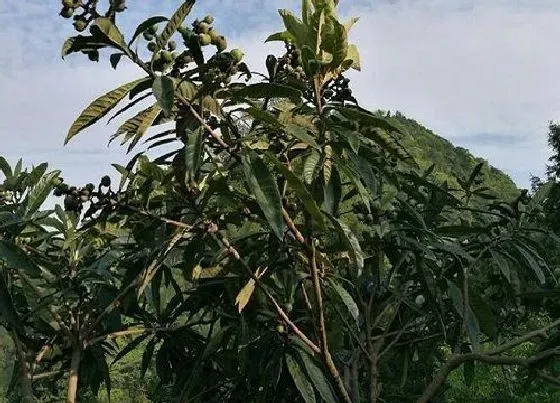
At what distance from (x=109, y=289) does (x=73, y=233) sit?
1.00 ft

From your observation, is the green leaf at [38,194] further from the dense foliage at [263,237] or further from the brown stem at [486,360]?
the brown stem at [486,360]

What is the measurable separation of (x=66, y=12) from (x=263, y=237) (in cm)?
106

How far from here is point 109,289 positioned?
8.13 ft

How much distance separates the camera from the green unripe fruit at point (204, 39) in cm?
156

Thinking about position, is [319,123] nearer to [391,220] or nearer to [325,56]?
[325,56]

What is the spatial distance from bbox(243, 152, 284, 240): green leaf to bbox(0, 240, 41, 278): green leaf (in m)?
0.78

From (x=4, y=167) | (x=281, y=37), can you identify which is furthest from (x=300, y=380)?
(x=4, y=167)

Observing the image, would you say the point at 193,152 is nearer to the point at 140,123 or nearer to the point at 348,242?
the point at 140,123

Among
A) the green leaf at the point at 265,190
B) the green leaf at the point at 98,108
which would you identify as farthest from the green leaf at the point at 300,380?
the green leaf at the point at 98,108

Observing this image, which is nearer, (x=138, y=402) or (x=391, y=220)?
(x=391, y=220)

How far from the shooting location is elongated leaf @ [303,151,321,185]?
1586mm

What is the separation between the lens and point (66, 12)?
143cm

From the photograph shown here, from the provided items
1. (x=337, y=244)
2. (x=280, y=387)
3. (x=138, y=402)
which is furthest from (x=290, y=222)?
(x=138, y=402)

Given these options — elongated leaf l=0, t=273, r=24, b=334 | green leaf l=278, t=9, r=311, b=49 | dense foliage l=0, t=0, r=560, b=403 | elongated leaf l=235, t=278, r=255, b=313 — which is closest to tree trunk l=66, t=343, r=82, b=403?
dense foliage l=0, t=0, r=560, b=403
